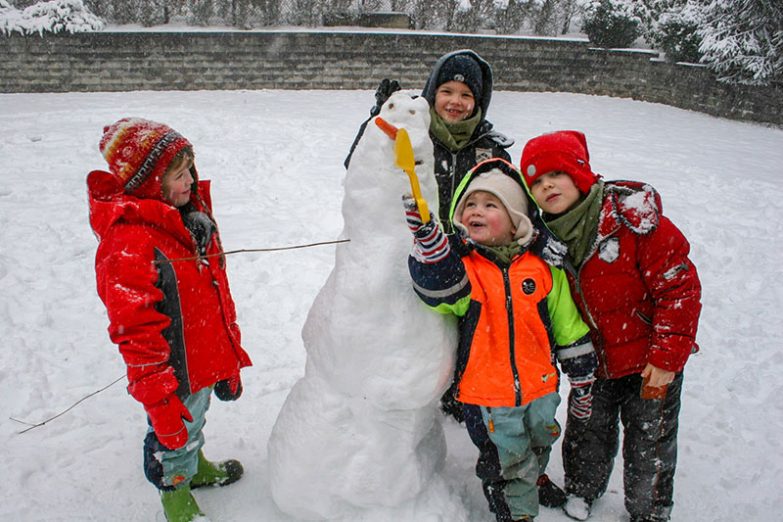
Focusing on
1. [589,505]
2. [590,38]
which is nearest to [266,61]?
[590,38]

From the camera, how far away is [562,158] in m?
1.98

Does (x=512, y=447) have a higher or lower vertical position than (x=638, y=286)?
lower

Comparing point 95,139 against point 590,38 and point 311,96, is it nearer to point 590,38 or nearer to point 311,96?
point 311,96

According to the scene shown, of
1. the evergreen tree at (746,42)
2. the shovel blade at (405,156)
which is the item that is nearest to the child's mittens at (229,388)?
the shovel blade at (405,156)

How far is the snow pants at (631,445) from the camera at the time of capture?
218 cm

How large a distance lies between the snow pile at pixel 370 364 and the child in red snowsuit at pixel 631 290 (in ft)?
1.71

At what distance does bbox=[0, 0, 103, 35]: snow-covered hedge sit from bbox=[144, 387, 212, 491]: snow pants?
1202cm

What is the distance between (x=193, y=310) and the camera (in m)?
2.04

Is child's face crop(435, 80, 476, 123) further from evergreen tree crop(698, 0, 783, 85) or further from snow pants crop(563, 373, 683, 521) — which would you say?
evergreen tree crop(698, 0, 783, 85)

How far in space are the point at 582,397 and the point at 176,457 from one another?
65.8 inches

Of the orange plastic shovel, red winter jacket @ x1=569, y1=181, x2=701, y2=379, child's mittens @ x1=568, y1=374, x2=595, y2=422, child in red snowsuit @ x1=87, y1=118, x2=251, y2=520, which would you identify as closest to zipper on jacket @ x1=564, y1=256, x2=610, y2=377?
red winter jacket @ x1=569, y1=181, x2=701, y2=379

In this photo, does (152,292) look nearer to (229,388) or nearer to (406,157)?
(229,388)

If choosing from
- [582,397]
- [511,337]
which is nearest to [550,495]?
[582,397]

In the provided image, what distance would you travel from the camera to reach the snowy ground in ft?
8.39
